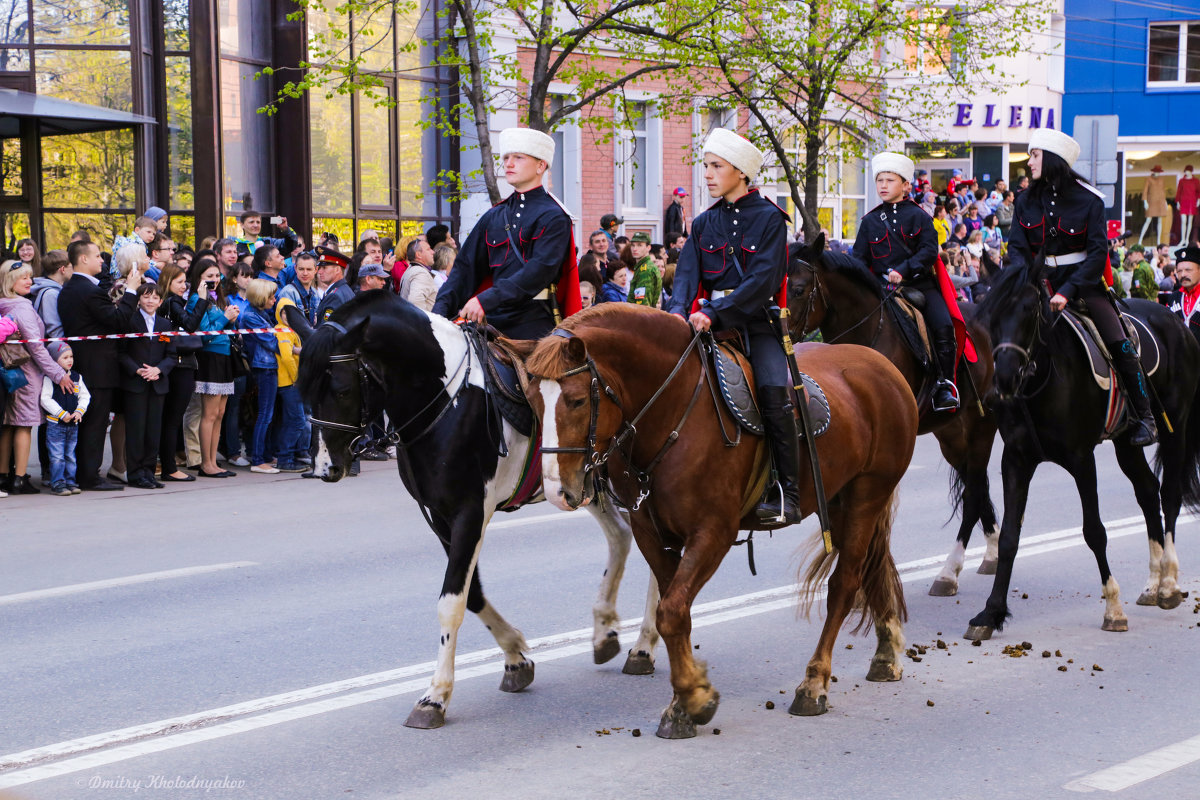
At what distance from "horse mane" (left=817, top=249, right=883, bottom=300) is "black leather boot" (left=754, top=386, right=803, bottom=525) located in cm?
367

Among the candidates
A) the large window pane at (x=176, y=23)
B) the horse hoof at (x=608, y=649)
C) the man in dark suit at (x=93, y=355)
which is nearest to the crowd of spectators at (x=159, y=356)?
the man in dark suit at (x=93, y=355)

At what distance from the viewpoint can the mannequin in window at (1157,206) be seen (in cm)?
4147

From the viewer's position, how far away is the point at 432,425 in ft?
20.5

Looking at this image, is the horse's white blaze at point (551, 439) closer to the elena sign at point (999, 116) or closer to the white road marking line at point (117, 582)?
the white road marking line at point (117, 582)

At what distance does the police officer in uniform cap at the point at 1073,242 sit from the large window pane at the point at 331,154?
672 inches

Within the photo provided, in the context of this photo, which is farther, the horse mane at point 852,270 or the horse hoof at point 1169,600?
the horse mane at point 852,270

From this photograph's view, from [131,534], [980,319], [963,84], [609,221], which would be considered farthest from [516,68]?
[980,319]

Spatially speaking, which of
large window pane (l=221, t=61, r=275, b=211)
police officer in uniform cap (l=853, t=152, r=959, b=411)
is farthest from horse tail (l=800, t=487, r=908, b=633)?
large window pane (l=221, t=61, r=275, b=211)

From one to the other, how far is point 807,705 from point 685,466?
4.04 feet

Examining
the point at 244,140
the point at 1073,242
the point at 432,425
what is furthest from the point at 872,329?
the point at 244,140

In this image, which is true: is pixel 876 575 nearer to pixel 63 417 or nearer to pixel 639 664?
pixel 639 664

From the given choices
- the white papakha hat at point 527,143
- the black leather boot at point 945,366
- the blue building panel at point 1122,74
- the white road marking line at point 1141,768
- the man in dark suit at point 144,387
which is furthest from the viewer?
the blue building panel at point 1122,74

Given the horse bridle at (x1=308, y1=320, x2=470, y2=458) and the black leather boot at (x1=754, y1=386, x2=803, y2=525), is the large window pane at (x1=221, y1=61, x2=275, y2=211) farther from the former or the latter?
the black leather boot at (x1=754, y1=386, x2=803, y2=525)

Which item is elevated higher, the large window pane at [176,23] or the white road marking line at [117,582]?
the large window pane at [176,23]
